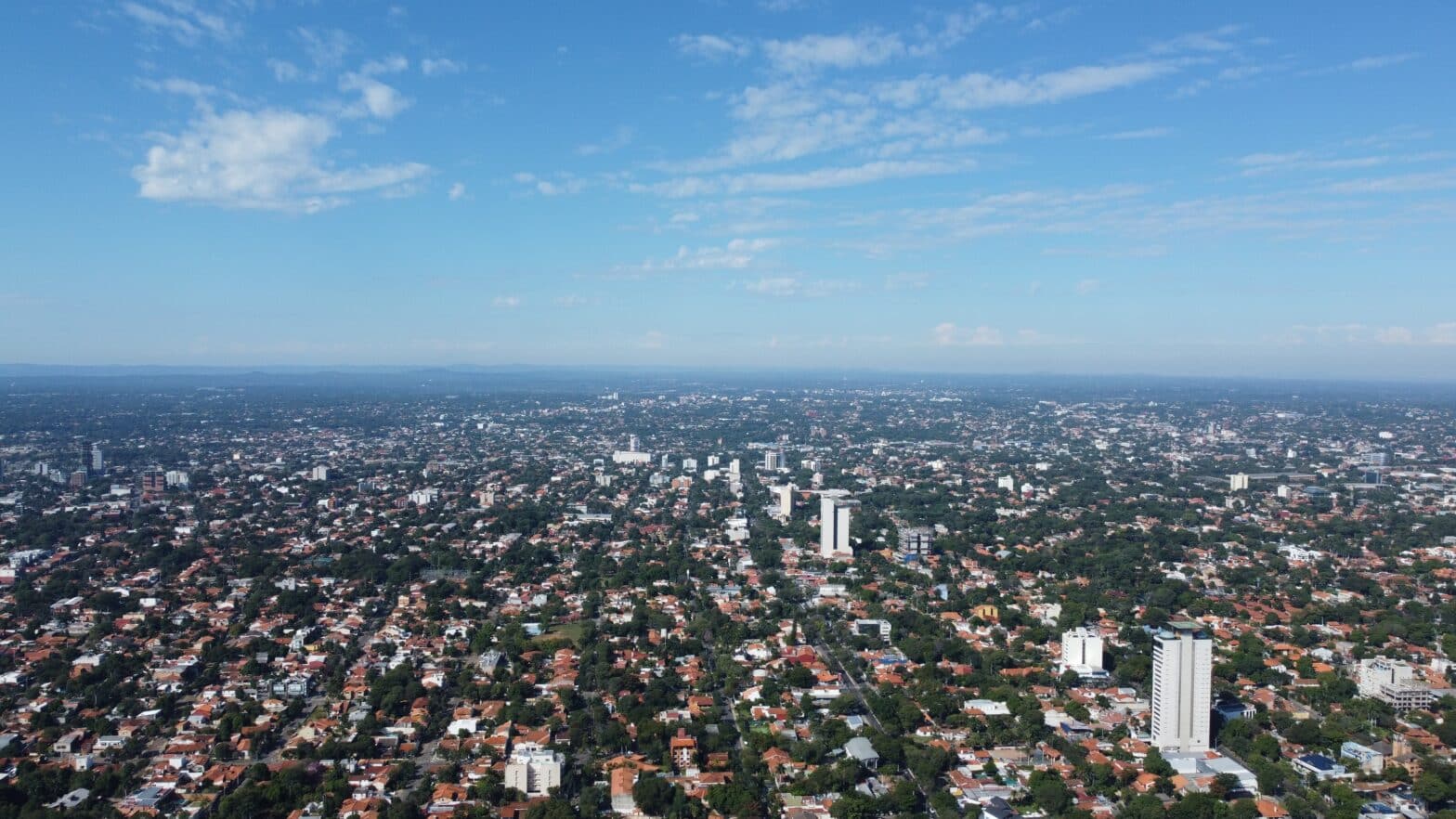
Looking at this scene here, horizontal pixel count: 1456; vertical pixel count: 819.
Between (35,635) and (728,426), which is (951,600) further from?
(728,426)

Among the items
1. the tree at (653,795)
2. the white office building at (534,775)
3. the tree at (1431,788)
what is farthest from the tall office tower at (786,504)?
the tree at (1431,788)

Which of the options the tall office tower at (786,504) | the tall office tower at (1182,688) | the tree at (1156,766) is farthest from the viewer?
the tall office tower at (786,504)

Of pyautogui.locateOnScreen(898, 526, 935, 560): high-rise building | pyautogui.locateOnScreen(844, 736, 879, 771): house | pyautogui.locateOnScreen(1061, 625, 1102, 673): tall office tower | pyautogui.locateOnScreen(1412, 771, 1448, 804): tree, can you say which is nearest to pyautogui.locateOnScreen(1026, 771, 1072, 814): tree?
pyautogui.locateOnScreen(844, 736, 879, 771): house

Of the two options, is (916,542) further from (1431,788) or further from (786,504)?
(1431,788)

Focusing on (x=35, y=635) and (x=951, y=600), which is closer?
(x=35, y=635)

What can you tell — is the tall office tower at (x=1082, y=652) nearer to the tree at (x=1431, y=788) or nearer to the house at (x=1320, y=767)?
the house at (x=1320, y=767)

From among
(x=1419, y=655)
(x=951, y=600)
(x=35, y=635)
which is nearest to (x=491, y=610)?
(x=35, y=635)

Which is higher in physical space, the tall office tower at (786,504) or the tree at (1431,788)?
the tall office tower at (786,504)
